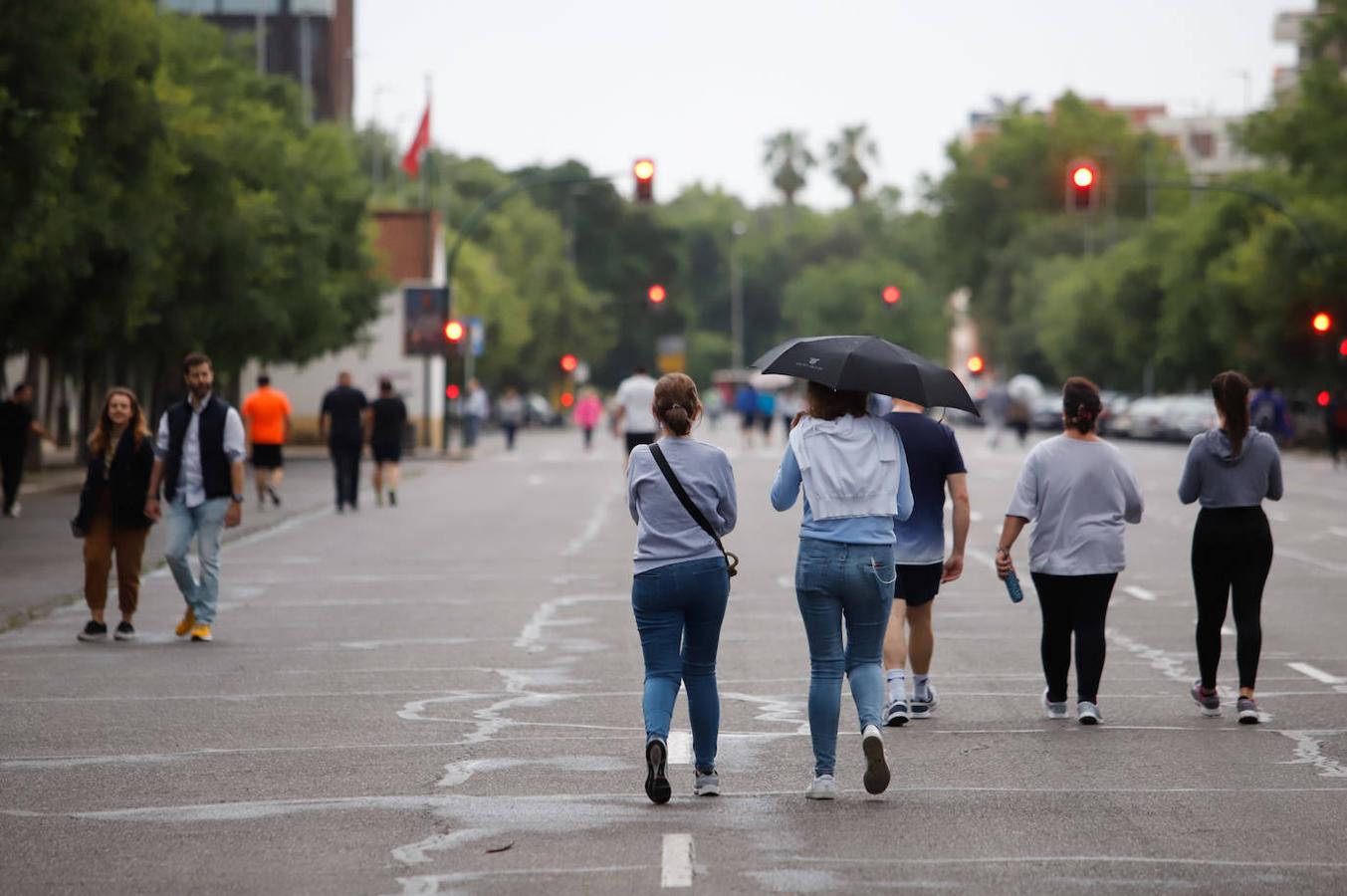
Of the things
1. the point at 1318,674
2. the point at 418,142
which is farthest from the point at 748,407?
the point at 1318,674

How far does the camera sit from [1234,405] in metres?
10.8

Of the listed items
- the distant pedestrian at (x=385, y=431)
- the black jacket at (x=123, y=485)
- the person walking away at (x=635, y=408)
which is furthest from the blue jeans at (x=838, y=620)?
the distant pedestrian at (x=385, y=431)

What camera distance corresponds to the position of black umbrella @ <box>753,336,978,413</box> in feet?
27.7

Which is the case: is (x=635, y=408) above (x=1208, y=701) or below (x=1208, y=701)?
above

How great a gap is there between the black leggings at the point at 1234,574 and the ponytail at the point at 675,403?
134 inches

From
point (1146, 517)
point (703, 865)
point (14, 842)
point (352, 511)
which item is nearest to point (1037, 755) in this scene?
point (703, 865)

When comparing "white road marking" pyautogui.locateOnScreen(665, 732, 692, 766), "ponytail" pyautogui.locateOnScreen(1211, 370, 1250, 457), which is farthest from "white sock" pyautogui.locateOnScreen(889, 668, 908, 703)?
"ponytail" pyautogui.locateOnScreen(1211, 370, 1250, 457)

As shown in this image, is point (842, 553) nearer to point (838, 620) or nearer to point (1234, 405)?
point (838, 620)

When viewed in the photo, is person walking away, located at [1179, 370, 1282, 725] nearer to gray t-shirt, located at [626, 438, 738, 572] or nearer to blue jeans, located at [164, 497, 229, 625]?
→ gray t-shirt, located at [626, 438, 738, 572]

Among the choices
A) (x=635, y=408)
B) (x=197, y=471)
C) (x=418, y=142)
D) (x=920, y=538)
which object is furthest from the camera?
(x=418, y=142)

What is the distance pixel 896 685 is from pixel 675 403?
2729 millimetres

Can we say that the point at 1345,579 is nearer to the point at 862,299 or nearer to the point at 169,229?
the point at 169,229

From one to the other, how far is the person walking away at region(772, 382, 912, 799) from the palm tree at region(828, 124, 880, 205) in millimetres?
153531

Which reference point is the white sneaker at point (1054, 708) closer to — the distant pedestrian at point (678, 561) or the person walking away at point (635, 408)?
the distant pedestrian at point (678, 561)
